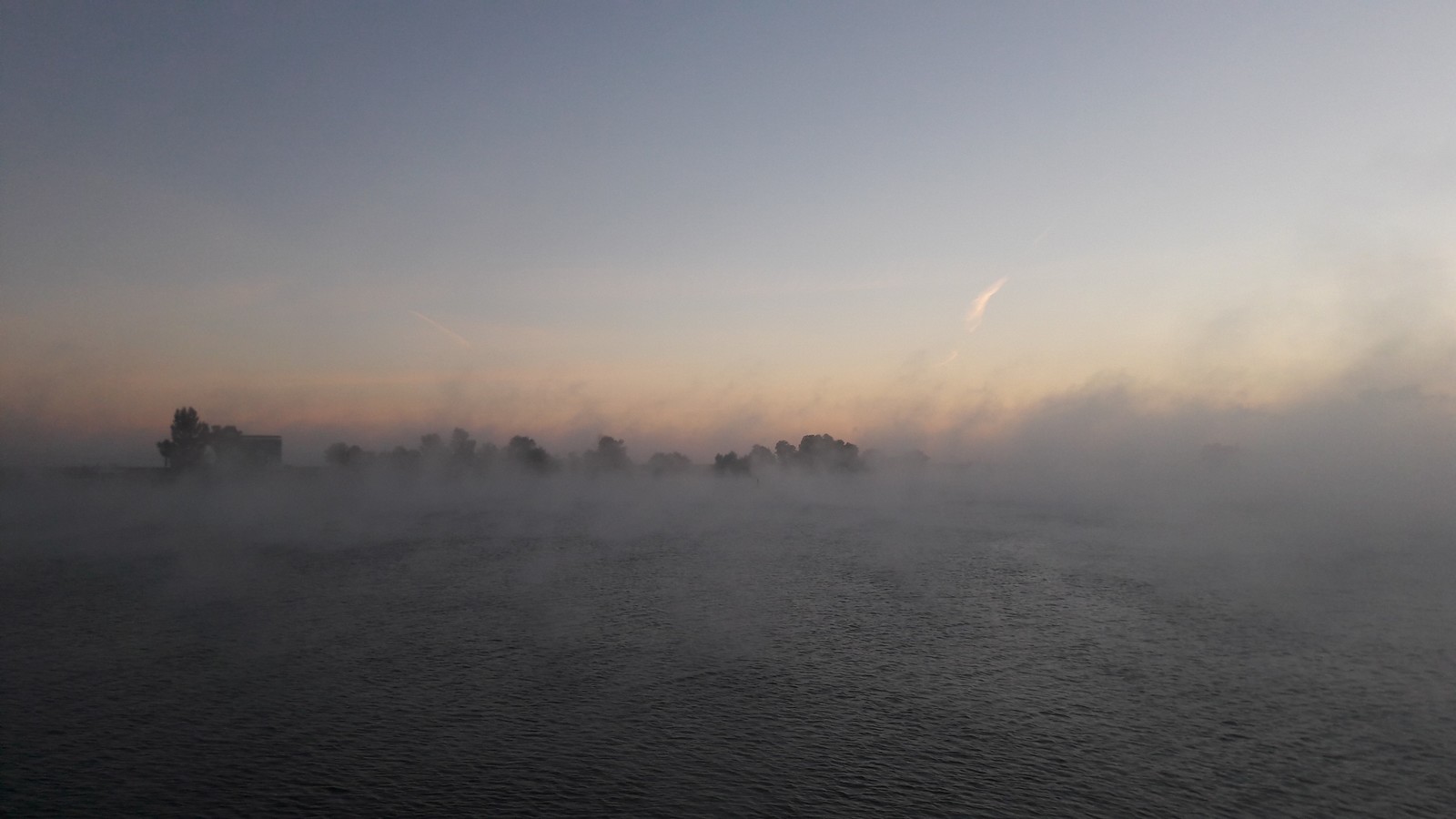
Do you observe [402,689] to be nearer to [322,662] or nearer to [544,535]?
[322,662]

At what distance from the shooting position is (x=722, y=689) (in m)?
40.3

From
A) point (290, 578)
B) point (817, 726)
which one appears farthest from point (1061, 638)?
point (290, 578)

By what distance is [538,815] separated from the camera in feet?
89.3

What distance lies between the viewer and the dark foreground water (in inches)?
1146

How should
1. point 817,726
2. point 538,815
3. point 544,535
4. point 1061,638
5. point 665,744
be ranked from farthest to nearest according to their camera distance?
1. point 544,535
2. point 1061,638
3. point 817,726
4. point 665,744
5. point 538,815

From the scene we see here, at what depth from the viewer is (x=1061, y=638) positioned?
52.1m

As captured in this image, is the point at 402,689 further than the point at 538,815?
Yes

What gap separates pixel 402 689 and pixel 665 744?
15.7m

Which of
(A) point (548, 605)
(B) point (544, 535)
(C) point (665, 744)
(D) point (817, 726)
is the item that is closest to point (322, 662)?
(A) point (548, 605)

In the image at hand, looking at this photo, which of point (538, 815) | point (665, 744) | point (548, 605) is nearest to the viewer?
point (538, 815)

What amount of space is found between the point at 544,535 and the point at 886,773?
93.9m

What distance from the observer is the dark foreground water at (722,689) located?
95.5 feet

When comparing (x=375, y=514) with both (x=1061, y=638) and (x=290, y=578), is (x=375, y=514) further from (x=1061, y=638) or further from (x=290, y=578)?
(x=1061, y=638)

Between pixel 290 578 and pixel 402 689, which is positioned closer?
pixel 402 689
